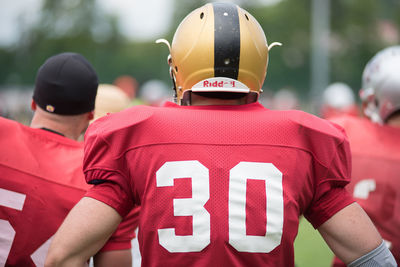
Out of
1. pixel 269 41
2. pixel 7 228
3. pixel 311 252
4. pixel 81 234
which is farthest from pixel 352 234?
pixel 269 41

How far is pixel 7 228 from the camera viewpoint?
7.57ft

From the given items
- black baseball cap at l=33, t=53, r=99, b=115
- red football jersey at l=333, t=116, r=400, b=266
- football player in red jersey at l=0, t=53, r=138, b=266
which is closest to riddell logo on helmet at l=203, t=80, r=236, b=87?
football player in red jersey at l=0, t=53, r=138, b=266

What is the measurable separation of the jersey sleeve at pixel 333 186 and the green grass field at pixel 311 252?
4.50 metres

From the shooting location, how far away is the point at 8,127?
2355 mm

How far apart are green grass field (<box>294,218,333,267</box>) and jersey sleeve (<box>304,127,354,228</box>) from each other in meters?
4.50

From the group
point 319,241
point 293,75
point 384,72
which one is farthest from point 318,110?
point 384,72

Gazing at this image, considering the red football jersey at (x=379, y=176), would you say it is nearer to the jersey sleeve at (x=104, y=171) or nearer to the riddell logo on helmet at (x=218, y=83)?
the riddell logo on helmet at (x=218, y=83)

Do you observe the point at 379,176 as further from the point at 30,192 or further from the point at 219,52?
the point at 30,192

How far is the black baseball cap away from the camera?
9.20 feet

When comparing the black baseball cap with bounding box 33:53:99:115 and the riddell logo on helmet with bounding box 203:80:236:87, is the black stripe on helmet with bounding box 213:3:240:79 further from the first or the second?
the black baseball cap with bounding box 33:53:99:115

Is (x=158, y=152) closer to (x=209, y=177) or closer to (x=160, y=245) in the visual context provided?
(x=209, y=177)

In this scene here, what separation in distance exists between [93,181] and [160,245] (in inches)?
14.2

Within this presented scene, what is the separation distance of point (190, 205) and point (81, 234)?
42cm

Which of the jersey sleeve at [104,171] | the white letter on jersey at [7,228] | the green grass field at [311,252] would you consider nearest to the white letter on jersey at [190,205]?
the jersey sleeve at [104,171]
